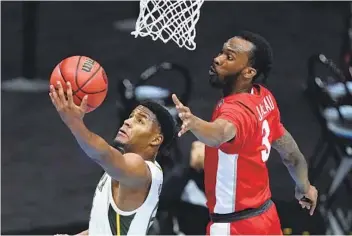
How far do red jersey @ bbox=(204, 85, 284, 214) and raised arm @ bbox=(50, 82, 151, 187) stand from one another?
1.65 feet

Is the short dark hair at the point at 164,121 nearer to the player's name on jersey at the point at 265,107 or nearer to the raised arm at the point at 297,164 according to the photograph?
the player's name on jersey at the point at 265,107

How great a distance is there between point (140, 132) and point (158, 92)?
3680mm

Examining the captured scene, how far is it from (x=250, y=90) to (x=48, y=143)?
468 cm

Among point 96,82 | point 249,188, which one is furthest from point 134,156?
point 249,188

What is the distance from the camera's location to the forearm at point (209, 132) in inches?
170

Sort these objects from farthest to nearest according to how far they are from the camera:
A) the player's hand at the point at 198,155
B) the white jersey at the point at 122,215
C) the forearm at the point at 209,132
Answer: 1. the player's hand at the point at 198,155
2. the white jersey at the point at 122,215
3. the forearm at the point at 209,132

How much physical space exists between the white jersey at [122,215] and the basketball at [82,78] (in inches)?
16.3

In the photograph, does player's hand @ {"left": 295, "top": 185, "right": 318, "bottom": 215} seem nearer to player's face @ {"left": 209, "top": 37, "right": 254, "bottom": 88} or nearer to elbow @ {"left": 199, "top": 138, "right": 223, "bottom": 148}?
player's face @ {"left": 209, "top": 37, "right": 254, "bottom": 88}

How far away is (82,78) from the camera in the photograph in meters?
4.46

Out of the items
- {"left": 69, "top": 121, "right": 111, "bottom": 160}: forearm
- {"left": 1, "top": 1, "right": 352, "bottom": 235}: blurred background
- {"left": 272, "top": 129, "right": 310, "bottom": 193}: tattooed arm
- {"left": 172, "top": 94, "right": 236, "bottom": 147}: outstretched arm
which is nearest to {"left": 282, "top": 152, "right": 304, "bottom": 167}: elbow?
{"left": 272, "top": 129, "right": 310, "bottom": 193}: tattooed arm

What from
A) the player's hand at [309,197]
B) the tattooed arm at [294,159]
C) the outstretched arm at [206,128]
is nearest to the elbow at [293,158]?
the tattooed arm at [294,159]

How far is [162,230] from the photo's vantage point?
7.14m

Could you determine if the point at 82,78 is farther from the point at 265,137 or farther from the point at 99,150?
the point at 265,137

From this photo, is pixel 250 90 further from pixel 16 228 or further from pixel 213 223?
pixel 16 228
